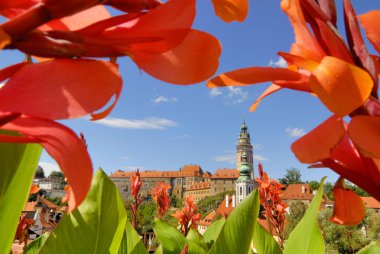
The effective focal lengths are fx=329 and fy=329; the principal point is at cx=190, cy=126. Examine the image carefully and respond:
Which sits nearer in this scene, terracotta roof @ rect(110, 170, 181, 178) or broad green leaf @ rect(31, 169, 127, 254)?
broad green leaf @ rect(31, 169, 127, 254)

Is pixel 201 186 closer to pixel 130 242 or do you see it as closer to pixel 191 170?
pixel 191 170

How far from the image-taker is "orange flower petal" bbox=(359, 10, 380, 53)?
1.19ft

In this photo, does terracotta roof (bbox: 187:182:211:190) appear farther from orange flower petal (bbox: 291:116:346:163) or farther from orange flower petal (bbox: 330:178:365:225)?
orange flower petal (bbox: 291:116:346:163)

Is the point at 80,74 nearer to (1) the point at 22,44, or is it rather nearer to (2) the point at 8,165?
(1) the point at 22,44

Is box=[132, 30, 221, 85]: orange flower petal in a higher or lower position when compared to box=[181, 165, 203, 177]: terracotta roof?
lower

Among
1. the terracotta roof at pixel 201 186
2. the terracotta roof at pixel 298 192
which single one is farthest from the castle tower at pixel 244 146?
the terracotta roof at pixel 298 192

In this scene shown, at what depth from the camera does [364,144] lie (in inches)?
10.6

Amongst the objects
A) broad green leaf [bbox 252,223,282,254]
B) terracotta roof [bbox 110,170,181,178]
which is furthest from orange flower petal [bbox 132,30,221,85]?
terracotta roof [bbox 110,170,181,178]

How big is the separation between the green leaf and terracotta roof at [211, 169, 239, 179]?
53341 millimetres

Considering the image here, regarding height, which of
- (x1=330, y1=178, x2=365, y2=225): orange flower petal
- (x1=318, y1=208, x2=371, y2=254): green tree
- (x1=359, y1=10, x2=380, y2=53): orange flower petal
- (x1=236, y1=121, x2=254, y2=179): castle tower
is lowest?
(x1=318, y1=208, x2=371, y2=254): green tree

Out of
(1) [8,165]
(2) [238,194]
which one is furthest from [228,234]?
(2) [238,194]

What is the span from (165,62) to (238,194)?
43.3m

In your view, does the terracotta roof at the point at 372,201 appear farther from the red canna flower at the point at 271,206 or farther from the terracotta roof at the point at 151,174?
the terracotta roof at the point at 151,174

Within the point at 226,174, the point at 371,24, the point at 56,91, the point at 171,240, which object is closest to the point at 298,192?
the point at 226,174
